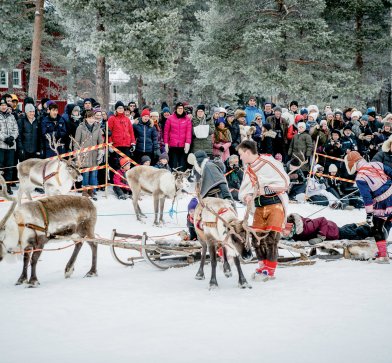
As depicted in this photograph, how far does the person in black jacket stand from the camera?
10.8m

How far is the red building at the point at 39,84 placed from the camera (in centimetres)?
2577

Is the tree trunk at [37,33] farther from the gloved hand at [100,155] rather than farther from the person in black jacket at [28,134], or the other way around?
the gloved hand at [100,155]

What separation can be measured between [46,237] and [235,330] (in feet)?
8.32

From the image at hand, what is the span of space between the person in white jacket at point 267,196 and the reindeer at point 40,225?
1936 mm

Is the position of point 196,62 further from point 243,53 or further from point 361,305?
point 361,305

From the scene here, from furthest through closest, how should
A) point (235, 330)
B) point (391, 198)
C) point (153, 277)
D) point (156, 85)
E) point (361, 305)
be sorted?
point (156, 85) < point (391, 198) < point (153, 277) < point (361, 305) < point (235, 330)

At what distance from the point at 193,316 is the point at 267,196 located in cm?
186

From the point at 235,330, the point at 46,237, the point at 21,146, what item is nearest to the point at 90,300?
the point at 46,237

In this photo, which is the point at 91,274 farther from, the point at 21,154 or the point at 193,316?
the point at 21,154

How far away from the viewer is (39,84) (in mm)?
29219

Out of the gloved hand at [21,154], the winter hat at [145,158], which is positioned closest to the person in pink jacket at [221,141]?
the winter hat at [145,158]

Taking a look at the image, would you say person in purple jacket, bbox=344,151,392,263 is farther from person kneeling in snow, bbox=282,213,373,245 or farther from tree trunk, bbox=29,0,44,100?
tree trunk, bbox=29,0,44,100

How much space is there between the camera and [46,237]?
18.7 feet

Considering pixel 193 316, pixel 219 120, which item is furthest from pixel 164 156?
pixel 193 316
